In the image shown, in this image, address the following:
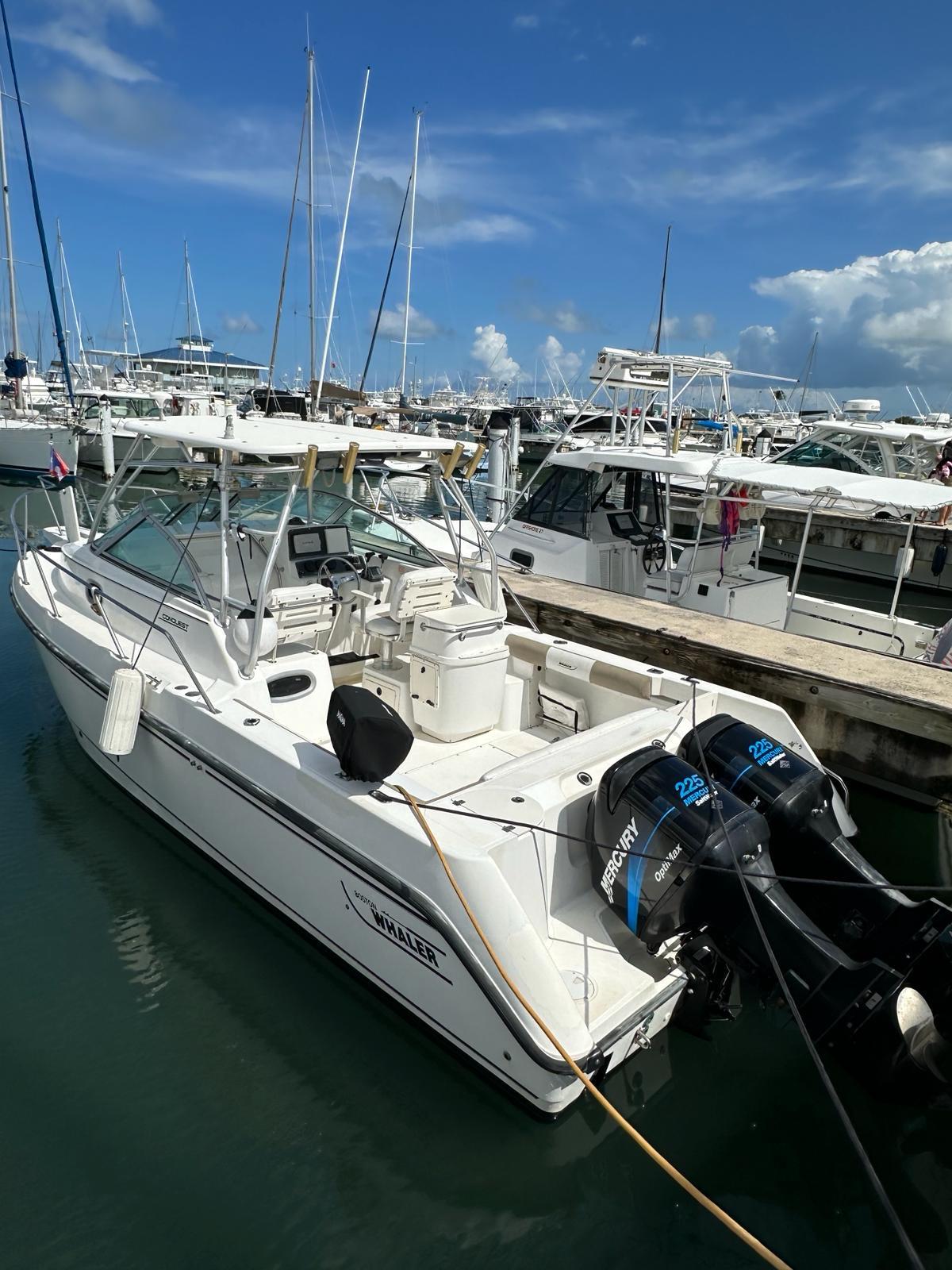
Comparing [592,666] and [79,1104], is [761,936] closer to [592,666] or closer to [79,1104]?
[592,666]

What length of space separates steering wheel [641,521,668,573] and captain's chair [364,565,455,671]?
12.2 ft

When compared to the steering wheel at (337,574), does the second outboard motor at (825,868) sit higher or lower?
lower

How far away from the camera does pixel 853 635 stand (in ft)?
24.6

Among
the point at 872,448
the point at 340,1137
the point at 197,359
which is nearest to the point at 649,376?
the point at 340,1137

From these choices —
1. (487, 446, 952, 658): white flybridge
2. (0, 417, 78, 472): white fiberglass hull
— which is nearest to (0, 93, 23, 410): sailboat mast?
(0, 417, 78, 472): white fiberglass hull

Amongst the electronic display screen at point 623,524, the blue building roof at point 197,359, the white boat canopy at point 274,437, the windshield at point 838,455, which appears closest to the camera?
the white boat canopy at point 274,437

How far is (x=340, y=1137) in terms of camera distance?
3.12m

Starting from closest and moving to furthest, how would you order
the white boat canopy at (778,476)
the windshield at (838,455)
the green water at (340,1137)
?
the green water at (340,1137), the white boat canopy at (778,476), the windshield at (838,455)

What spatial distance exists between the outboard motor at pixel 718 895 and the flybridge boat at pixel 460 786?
0.01 meters

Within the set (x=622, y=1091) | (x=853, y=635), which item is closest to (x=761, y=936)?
(x=622, y=1091)

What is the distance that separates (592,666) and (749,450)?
767 inches

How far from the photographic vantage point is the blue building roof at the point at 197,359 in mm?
45188

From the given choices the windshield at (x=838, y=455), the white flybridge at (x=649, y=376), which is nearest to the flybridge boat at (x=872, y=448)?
the windshield at (x=838, y=455)

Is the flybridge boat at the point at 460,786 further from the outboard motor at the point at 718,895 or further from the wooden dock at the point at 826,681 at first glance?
the wooden dock at the point at 826,681
